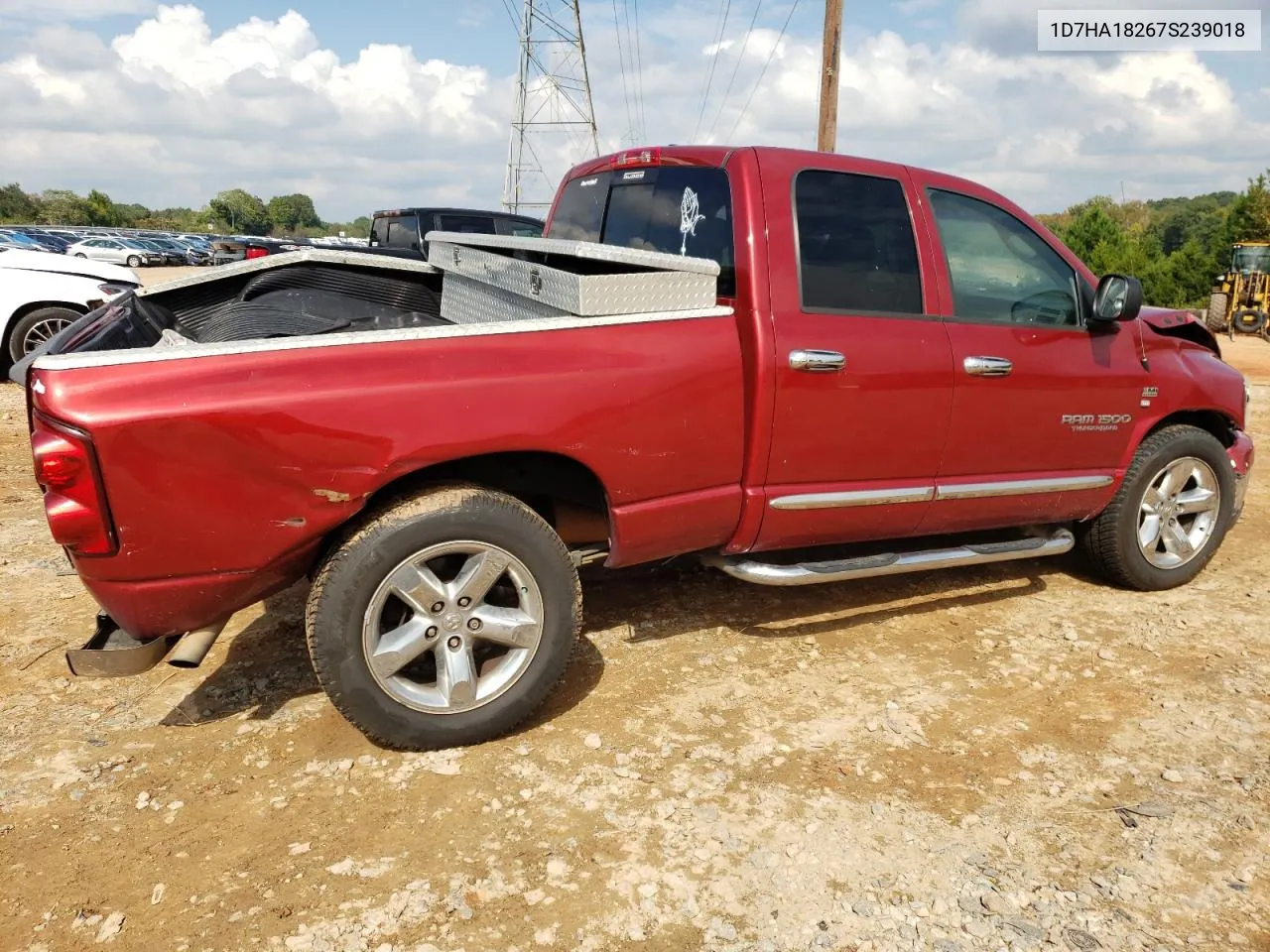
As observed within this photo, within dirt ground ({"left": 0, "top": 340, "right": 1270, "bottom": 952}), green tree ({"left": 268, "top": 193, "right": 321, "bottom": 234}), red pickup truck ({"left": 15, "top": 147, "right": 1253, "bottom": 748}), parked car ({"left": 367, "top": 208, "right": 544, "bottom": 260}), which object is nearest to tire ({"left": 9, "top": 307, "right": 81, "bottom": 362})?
parked car ({"left": 367, "top": 208, "right": 544, "bottom": 260})

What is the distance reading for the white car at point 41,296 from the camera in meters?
8.54

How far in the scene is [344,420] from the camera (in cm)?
262

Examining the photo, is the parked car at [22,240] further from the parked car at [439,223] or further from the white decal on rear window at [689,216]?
the white decal on rear window at [689,216]

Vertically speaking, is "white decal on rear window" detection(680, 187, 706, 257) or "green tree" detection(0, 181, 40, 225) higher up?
"green tree" detection(0, 181, 40, 225)

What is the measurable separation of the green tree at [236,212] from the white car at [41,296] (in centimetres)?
11026

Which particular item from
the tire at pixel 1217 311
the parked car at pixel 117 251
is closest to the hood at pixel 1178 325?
the tire at pixel 1217 311

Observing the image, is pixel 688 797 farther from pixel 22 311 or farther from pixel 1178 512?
pixel 22 311

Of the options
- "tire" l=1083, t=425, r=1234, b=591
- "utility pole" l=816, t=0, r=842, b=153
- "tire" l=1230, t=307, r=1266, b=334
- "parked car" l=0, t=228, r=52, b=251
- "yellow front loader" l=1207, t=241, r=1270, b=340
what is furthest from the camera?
"parked car" l=0, t=228, r=52, b=251

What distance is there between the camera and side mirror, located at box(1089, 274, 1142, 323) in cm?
385

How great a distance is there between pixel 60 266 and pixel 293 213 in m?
159

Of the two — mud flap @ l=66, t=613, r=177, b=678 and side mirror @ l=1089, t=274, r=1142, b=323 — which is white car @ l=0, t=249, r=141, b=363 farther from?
side mirror @ l=1089, t=274, r=1142, b=323

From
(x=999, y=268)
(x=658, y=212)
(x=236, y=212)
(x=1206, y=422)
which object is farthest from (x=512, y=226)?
(x=236, y=212)

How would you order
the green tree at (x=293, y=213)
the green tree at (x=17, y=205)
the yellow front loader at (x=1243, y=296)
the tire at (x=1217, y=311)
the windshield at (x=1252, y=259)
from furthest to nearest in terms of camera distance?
the green tree at (x=293, y=213) < the green tree at (x=17, y=205) < the windshield at (x=1252, y=259) < the tire at (x=1217, y=311) < the yellow front loader at (x=1243, y=296)

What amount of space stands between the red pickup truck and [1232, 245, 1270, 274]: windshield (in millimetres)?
19298
